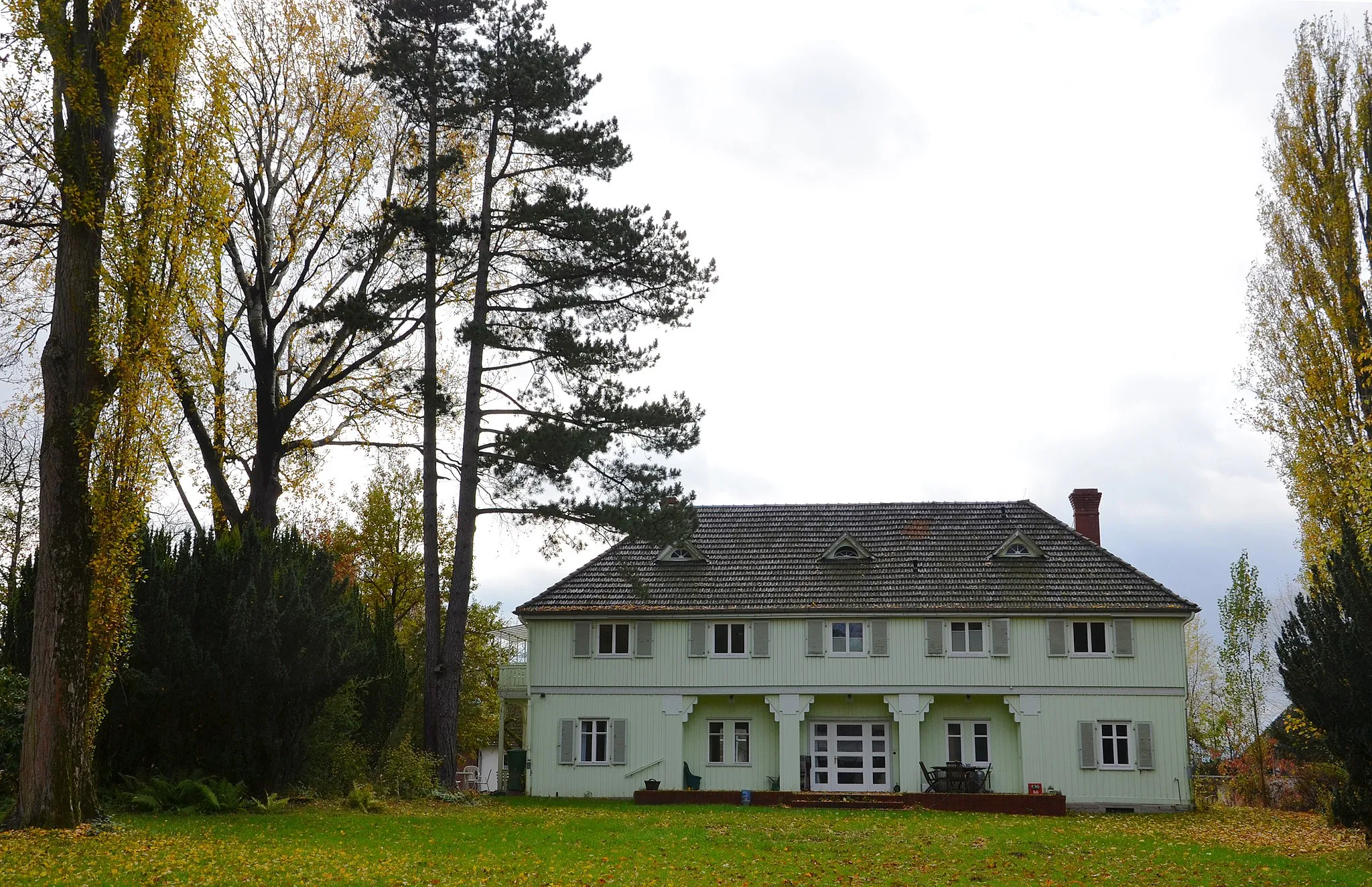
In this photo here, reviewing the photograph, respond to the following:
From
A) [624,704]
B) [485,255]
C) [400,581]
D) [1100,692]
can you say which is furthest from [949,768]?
[400,581]

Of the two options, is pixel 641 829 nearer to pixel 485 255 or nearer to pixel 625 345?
pixel 625 345

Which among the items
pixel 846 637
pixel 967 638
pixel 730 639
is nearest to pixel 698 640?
pixel 730 639

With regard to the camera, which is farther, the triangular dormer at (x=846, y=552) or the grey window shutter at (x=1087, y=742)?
the triangular dormer at (x=846, y=552)

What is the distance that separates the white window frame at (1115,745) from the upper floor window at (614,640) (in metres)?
12.7

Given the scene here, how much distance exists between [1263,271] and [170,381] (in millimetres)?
22897

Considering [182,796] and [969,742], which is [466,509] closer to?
[182,796]

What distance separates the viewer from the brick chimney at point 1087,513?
35.5 meters

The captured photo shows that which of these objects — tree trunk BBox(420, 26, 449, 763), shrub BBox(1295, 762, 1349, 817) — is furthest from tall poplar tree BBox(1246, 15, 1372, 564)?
tree trunk BBox(420, 26, 449, 763)

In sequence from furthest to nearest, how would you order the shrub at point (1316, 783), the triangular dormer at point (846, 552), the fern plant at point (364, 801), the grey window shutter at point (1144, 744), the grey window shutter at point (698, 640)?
the triangular dormer at point (846, 552) → the grey window shutter at point (698, 640) → the grey window shutter at point (1144, 744) → the shrub at point (1316, 783) → the fern plant at point (364, 801)

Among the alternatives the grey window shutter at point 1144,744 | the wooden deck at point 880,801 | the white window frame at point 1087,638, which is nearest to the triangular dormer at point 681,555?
the wooden deck at point 880,801

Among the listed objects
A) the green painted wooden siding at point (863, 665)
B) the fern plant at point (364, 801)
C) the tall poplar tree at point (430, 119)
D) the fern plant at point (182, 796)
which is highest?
the tall poplar tree at point (430, 119)

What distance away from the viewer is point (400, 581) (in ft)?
139

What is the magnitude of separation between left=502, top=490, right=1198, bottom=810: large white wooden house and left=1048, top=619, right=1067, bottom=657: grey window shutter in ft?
0.13

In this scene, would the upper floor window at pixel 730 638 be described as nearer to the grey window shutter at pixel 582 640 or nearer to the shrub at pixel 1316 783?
the grey window shutter at pixel 582 640
